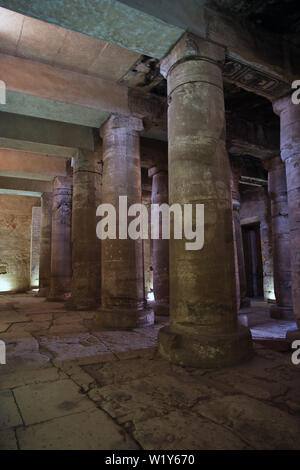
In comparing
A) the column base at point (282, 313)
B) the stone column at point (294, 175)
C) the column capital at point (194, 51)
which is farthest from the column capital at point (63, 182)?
the column base at point (282, 313)

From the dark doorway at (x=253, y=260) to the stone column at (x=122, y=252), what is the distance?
10.7 metres

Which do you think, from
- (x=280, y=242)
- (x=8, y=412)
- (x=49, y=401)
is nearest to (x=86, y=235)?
(x=280, y=242)

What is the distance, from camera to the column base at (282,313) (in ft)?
26.3

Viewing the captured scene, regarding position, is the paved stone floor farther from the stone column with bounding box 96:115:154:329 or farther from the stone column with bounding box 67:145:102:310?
the stone column with bounding box 67:145:102:310

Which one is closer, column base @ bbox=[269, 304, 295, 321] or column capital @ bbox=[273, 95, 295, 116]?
column capital @ bbox=[273, 95, 295, 116]

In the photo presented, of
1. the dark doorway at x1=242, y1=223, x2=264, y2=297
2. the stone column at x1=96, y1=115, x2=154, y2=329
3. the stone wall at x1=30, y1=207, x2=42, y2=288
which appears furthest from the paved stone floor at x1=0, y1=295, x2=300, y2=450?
the stone wall at x1=30, y1=207, x2=42, y2=288

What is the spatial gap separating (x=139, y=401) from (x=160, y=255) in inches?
262

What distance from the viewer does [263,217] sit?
14.1 metres

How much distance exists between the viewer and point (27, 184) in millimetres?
12711

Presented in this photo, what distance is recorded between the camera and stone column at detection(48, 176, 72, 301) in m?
10.2

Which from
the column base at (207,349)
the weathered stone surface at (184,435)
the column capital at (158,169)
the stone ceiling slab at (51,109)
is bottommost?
the weathered stone surface at (184,435)

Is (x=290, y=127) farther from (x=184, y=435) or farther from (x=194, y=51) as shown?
(x=184, y=435)

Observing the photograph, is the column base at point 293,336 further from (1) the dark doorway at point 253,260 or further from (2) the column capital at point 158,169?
(1) the dark doorway at point 253,260

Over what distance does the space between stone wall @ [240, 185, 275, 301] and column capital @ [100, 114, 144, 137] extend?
9.32 m
